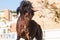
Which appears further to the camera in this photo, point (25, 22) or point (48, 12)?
point (48, 12)

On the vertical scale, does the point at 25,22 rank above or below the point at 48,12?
above

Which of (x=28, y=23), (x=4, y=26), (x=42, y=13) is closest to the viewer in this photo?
(x=28, y=23)

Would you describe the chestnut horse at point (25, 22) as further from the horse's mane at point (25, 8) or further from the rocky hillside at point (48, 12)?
the rocky hillside at point (48, 12)

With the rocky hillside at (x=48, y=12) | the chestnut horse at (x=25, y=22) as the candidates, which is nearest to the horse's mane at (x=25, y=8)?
the chestnut horse at (x=25, y=22)

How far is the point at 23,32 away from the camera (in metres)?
2.47

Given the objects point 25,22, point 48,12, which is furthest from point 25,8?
point 48,12

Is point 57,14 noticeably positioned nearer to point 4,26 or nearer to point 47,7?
point 47,7

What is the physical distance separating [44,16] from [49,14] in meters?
0.15

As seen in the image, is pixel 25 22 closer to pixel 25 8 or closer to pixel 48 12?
pixel 25 8

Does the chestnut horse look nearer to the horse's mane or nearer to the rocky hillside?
the horse's mane

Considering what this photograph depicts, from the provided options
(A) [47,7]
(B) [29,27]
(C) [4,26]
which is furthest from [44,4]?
(B) [29,27]

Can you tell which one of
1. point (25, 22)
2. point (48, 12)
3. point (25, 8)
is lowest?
point (48, 12)

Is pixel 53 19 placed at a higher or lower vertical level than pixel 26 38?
lower

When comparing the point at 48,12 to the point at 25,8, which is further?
the point at 48,12
